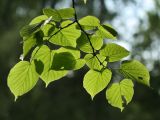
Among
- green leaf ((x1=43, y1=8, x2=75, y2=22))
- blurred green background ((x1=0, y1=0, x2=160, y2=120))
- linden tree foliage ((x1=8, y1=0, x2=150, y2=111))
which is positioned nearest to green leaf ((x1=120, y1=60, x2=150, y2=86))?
linden tree foliage ((x1=8, y1=0, x2=150, y2=111))

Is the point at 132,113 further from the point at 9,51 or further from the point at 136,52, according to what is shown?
the point at 9,51

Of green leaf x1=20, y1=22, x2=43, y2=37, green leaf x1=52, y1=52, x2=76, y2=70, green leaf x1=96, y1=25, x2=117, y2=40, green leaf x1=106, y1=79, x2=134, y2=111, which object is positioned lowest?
green leaf x1=106, y1=79, x2=134, y2=111

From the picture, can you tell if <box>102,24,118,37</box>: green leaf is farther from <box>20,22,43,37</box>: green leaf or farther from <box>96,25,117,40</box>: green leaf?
<box>20,22,43,37</box>: green leaf

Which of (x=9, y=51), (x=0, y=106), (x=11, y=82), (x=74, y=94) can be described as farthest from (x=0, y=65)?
(x=11, y=82)

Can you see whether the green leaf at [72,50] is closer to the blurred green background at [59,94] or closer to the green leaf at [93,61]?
Answer: the green leaf at [93,61]

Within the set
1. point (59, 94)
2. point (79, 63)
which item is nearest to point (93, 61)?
point (79, 63)

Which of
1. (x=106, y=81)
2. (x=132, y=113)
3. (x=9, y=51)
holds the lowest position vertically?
(x=132, y=113)

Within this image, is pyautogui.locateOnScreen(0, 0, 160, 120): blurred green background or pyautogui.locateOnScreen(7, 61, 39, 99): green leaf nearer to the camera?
pyautogui.locateOnScreen(7, 61, 39, 99): green leaf

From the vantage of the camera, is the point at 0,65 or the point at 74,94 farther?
the point at 74,94

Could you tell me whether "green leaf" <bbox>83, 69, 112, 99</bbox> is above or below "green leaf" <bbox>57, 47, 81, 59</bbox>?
below
